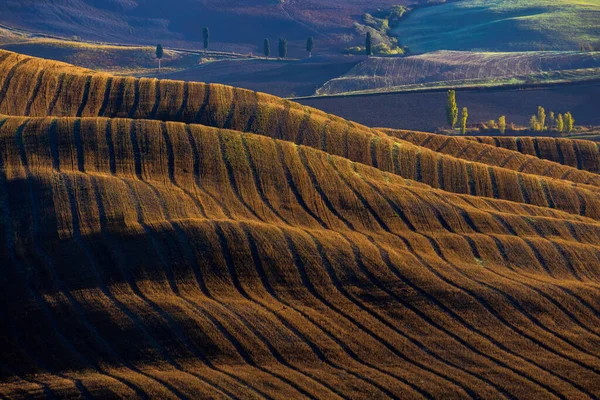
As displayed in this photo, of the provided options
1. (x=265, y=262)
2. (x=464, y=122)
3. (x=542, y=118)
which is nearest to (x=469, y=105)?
(x=542, y=118)

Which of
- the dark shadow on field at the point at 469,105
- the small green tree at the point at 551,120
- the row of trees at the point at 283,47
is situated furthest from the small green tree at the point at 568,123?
the row of trees at the point at 283,47

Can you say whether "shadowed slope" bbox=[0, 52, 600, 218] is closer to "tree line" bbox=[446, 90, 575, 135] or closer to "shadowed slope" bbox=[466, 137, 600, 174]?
"shadowed slope" bbox=[466, 137, 600, 174]

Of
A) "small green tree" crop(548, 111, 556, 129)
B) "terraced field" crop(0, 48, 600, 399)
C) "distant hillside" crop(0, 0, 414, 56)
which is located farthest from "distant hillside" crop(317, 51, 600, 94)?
"terraced field" crop(0, 48, 600, 399)

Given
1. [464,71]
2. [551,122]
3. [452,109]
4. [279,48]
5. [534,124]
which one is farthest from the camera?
[279,48]

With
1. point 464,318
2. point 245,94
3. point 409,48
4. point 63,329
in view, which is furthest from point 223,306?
point 409,48

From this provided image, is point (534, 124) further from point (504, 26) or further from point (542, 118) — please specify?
point (504, 26)
